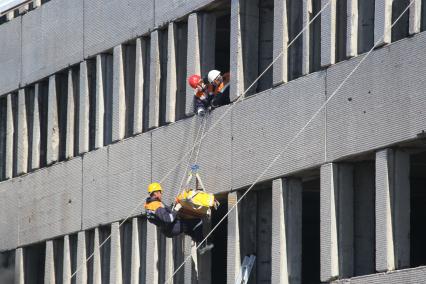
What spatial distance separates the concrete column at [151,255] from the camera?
37.5 m

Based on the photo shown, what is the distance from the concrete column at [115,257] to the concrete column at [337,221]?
769cm

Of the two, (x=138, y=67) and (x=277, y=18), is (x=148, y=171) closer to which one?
(x=138, y=67)

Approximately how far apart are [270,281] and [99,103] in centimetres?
740

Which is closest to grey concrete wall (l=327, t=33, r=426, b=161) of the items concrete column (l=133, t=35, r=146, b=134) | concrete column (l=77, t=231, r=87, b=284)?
concrete column (l=133, t=35, r=146, b=134)

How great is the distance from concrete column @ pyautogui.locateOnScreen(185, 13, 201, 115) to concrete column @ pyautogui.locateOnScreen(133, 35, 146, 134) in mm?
1898

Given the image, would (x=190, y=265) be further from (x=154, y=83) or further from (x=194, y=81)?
(x=154, y=83)

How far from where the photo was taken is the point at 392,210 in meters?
30.8

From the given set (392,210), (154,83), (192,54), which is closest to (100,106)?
(154,83)

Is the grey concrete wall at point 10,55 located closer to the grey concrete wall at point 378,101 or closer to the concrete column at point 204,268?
the concrete column at point 204,268

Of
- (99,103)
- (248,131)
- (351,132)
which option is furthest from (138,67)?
(351,132)

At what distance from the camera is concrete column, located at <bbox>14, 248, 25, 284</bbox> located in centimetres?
4288

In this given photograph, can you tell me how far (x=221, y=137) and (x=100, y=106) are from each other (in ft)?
17.6

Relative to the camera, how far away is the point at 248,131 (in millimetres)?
34594

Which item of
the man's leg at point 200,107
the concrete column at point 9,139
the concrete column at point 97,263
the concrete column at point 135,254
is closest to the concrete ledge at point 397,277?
the man's leg at point 200,107
